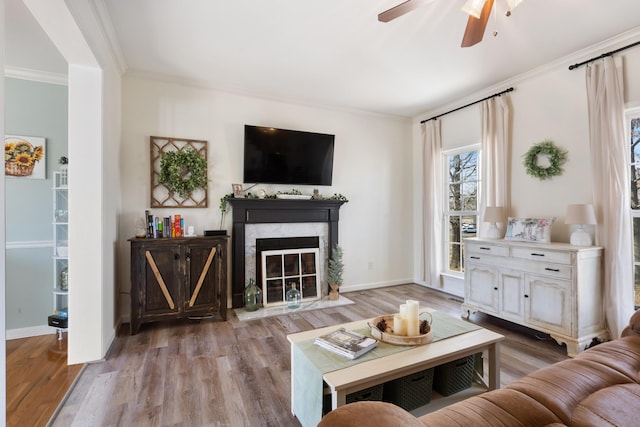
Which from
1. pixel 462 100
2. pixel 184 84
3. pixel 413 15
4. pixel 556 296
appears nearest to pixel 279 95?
pixel 184 84

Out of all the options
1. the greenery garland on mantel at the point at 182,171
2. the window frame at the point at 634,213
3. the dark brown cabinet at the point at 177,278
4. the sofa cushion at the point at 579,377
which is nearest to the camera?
the sofa cushion at the point at 579,377

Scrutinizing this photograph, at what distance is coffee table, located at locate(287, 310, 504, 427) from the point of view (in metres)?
1.36

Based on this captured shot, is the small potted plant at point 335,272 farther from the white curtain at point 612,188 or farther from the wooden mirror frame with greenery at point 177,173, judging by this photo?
the white curtain at point 612,188

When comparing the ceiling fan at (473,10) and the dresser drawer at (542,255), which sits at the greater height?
the ceiling fan at (473,10)

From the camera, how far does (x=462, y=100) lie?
4.22 meters

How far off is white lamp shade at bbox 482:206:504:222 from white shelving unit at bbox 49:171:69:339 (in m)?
4.48

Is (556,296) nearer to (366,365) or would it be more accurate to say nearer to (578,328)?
(578,328)

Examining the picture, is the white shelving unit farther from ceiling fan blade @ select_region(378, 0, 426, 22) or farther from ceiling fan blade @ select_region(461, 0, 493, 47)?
ceiling fan blade @ select_region(461, 0, 493, 47)

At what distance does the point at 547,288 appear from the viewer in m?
2.75

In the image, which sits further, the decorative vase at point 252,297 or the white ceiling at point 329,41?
the decorative vase at point 252,297

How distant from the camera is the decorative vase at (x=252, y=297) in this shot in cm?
364

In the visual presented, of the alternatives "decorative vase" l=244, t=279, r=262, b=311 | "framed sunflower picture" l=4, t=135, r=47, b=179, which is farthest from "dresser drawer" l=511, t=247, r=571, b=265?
"framed sunflower picture" l=4, t=135, r=47, b=179

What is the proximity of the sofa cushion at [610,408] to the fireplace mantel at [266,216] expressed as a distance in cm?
335

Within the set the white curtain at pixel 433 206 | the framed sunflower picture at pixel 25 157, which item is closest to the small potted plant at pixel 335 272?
the white curtain at pixel 433 206
